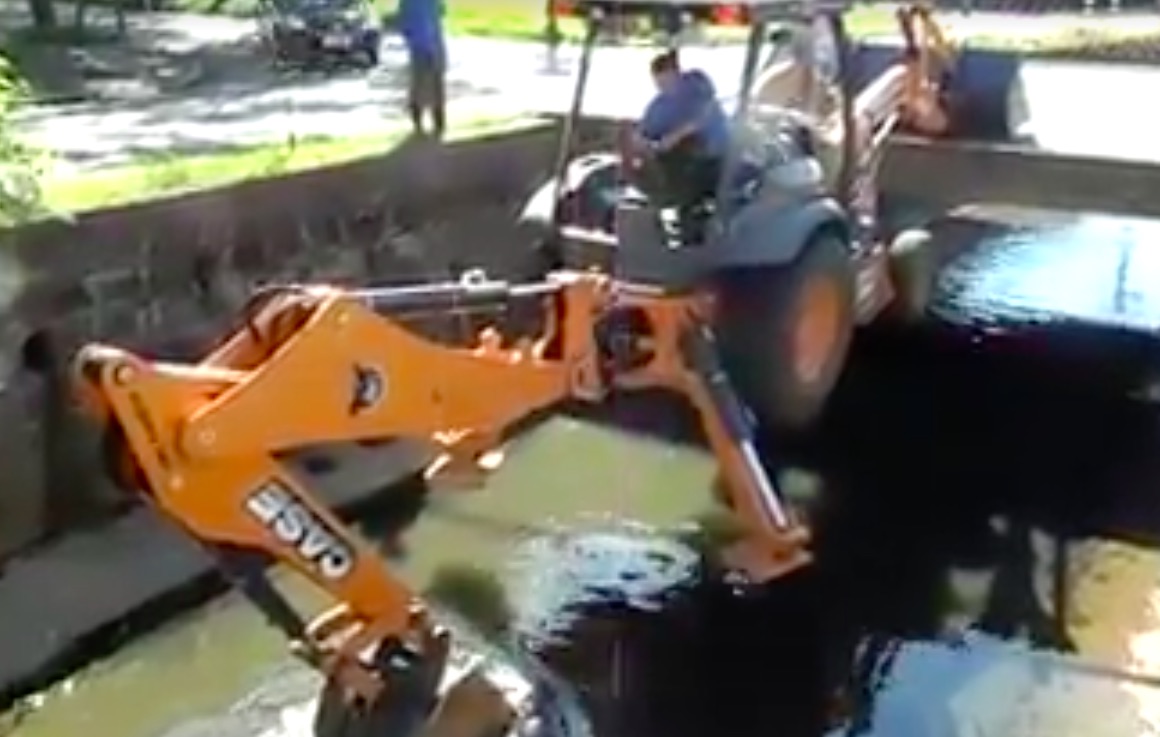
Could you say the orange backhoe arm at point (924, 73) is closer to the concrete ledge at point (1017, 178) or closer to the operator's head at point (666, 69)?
the concrete ledge at point (1017, 178)

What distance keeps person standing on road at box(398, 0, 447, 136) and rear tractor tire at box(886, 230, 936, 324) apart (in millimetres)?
3735

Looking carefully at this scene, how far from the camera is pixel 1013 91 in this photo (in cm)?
1548

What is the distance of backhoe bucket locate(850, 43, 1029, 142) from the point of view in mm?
15273

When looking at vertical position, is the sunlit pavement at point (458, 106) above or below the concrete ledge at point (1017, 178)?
below

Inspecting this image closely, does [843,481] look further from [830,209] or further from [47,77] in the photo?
[47,77]

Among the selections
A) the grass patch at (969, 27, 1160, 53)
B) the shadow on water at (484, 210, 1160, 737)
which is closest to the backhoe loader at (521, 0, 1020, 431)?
the shadow on water at (484, 210, 1160, 737)

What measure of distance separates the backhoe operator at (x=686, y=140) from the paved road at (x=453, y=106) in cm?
121

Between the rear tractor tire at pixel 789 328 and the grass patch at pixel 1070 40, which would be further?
the grass patch at pixel 1070 40

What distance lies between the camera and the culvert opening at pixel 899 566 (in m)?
9.79

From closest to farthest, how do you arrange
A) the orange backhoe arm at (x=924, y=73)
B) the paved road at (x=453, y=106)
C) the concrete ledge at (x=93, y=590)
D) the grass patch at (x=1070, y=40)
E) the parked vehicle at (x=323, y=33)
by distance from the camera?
the concrete ledge at (x=93, y=590) → the orange backhoe arm at (x=924, y=73) → the paved road at (x=453, y=106) → the parked vehicle at (x=323, y=33) → the grass patch at (x=1070, y=40)

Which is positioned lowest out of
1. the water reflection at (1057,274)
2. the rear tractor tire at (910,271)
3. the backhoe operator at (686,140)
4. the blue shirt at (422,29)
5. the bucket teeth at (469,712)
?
the water reflection at (1057,274)

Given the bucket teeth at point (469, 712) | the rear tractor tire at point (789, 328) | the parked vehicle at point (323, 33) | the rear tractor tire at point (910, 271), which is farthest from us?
the parked vehicle at point (323, 33)

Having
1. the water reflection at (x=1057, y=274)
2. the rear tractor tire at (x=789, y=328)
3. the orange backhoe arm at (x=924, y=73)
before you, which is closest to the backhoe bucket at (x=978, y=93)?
the orange backhoe arm at (x=924, y=73)

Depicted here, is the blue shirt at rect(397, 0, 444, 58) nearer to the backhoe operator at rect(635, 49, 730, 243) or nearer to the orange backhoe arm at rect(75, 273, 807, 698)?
the backhoe operator at rect(635, 49, 730, 243)
